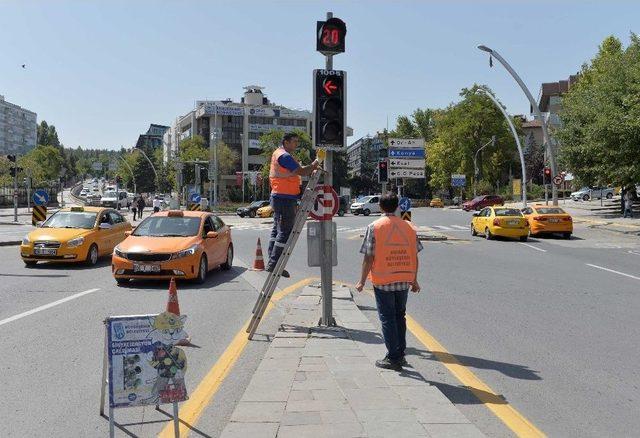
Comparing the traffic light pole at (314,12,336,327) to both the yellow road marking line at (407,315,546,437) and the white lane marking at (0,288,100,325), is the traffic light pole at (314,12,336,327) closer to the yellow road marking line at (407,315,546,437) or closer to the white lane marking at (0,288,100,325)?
the yellow road marking line at (407,315,546,437)

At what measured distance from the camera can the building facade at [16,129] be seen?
171 m

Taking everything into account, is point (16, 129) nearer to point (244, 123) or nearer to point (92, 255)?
point (244, 123)

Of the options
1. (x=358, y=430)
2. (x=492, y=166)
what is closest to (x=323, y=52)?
(x=358, y=430)

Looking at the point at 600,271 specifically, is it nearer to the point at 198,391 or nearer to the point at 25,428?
the point at 198,391

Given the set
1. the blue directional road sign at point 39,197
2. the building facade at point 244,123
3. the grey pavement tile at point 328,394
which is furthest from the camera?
the building facade at point 244,123

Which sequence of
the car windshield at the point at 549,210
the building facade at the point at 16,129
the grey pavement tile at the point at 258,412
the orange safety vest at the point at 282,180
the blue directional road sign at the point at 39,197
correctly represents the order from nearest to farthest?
the grey pavement tile at the point at 258,412
the orange safety vest at the point at 282,180
the blue directional road sign at the point at 39,197
the car windshield at the point at 549,210
the building facade at the point at 16,129

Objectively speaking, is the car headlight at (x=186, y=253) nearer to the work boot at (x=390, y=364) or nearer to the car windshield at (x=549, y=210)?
the work boot at (x=390, y=364)

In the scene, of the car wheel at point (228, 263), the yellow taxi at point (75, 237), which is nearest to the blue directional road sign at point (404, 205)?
the car wheel at point (228, 263)

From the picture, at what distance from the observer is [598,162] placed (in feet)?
134

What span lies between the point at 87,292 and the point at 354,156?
133665 millimetres

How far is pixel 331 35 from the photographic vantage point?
24.9 feet

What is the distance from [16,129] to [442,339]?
645 ft

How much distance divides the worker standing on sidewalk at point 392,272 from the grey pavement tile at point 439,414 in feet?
Result: 3.61

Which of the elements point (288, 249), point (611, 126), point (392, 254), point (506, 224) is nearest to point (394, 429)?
point (392, 254)
